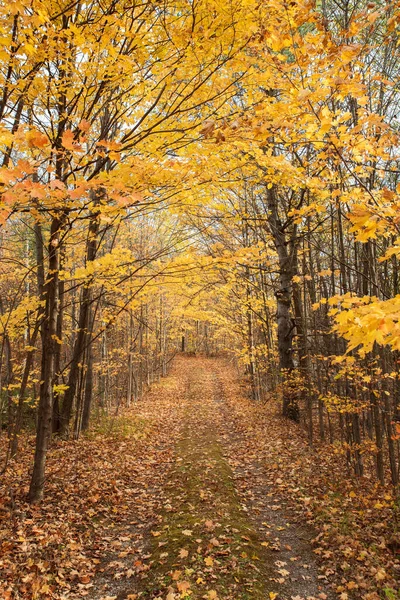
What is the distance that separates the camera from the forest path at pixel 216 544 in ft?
12.1

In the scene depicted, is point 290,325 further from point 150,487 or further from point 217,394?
point 217,394

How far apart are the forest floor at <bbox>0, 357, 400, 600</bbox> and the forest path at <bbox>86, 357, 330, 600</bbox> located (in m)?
0.02

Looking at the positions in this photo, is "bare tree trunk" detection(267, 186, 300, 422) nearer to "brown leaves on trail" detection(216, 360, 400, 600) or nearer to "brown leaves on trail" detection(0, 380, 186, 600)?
"brown leaves on trail" detection(216, 360, 400, 600)

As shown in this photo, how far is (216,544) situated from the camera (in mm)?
4324

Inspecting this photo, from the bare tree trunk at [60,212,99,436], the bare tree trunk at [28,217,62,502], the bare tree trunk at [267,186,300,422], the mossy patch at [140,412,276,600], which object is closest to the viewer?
the mossy patch at [140,412,276,600]

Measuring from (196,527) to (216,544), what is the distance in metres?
0.52

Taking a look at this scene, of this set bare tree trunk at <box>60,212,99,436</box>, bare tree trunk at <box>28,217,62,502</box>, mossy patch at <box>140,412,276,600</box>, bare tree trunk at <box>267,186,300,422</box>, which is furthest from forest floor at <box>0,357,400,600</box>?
bare tree trunk at <box>267,186,300,422</box>

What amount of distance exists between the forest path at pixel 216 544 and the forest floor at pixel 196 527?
17 millimetres

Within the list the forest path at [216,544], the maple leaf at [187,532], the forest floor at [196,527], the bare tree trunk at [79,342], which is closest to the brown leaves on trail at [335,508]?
the forest floor at [196,527]

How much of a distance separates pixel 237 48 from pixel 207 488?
6372 millimetres

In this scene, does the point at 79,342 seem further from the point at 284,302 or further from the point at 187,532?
the point at 284,302

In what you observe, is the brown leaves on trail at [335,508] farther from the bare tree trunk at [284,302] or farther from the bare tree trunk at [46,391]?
the bare tree trunk at [46,391]

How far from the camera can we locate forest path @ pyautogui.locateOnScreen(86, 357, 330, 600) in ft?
12.1

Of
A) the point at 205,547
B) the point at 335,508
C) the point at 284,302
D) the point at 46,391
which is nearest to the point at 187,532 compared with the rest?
the point at 205,547
